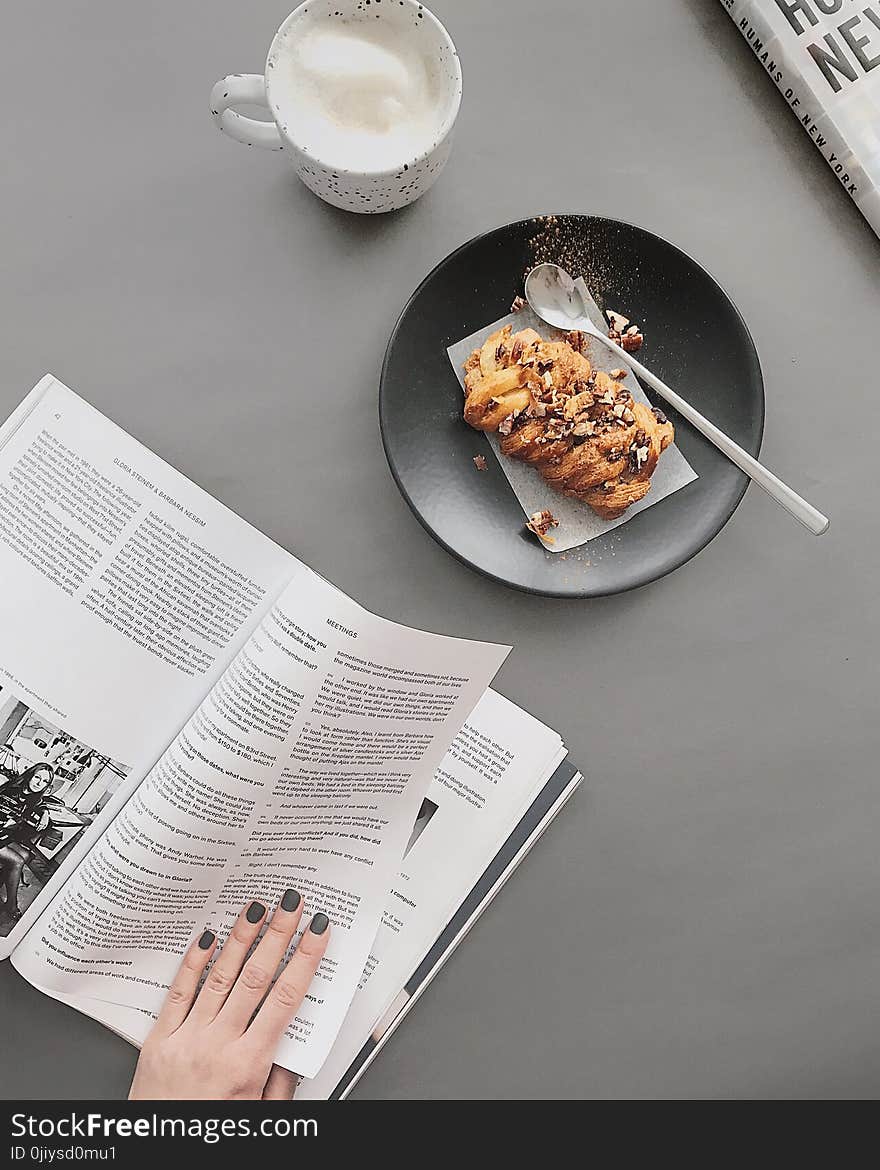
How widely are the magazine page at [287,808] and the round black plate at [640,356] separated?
0.09m

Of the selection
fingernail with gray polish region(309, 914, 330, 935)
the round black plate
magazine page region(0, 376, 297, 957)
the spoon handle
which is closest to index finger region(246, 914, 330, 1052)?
fingernail with gray polish region(309, 914, 330, 935)

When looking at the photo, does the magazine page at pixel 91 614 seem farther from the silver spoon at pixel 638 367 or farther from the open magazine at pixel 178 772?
the silver spoon at pixel 638 367

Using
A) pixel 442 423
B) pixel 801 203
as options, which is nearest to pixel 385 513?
pixel 442 423

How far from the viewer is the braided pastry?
0.63 metres

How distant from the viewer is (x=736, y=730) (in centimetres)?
70

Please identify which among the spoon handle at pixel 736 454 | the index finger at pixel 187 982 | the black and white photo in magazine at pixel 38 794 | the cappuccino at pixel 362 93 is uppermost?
the cappuccino at pixel 362 93

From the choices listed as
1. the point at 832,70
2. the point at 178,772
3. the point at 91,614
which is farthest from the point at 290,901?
the point at 832,70

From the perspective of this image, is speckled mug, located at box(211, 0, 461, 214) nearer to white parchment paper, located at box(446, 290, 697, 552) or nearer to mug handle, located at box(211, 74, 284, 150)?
mug handle, located at box(211, 74, 284, 150)

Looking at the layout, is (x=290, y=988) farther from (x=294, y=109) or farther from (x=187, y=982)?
(x=294, y=109)

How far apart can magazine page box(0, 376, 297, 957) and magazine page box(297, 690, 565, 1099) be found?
0.61ft

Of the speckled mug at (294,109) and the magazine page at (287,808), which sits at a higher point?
the speckled mug at (294,109)

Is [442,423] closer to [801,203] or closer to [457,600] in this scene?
[457,600]

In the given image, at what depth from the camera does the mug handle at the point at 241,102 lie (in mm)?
573

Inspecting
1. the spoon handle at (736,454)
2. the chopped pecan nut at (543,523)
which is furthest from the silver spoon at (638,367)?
the chopped pecan nut at (543,523)
